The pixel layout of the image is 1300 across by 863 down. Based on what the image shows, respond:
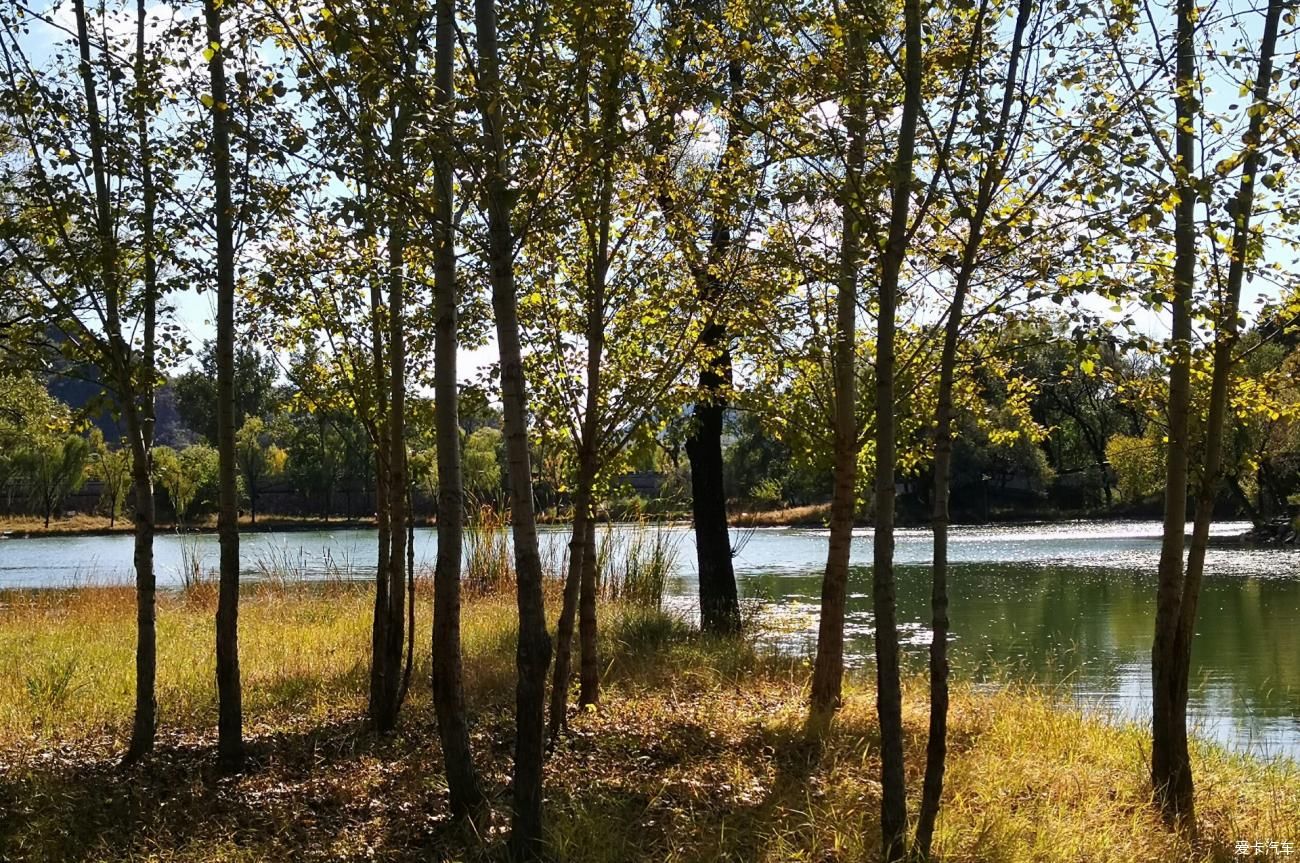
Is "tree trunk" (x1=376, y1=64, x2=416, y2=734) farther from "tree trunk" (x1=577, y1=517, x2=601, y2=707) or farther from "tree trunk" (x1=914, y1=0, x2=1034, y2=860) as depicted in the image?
"tree trunk" (x1=914, y1=0, x2=1034, y2=860)

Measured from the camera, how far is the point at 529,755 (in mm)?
3693

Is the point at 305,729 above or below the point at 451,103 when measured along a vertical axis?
below

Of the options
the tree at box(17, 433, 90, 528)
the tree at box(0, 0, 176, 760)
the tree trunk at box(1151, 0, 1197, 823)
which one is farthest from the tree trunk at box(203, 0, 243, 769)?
the tree at box(17, 433, 90, 528)

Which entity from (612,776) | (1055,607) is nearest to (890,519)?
(612,776)

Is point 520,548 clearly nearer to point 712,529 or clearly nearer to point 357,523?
point 712,529

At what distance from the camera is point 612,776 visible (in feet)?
15.6

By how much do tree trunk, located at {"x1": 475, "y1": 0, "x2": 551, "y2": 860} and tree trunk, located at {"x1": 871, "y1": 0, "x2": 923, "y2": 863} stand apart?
119 cm

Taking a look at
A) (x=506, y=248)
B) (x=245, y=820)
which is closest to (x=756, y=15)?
(x=506, y=248)

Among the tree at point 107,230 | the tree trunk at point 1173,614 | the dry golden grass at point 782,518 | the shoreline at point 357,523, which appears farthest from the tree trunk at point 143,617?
the dry golden grass at point 782,518

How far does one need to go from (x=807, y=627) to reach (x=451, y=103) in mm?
8647

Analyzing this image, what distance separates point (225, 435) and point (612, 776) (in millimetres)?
2413

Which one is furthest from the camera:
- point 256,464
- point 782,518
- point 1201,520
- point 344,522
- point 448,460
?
point 256,464

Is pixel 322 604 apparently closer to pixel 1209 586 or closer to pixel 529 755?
pixel 529 755

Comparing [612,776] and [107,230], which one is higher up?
[107,230]
